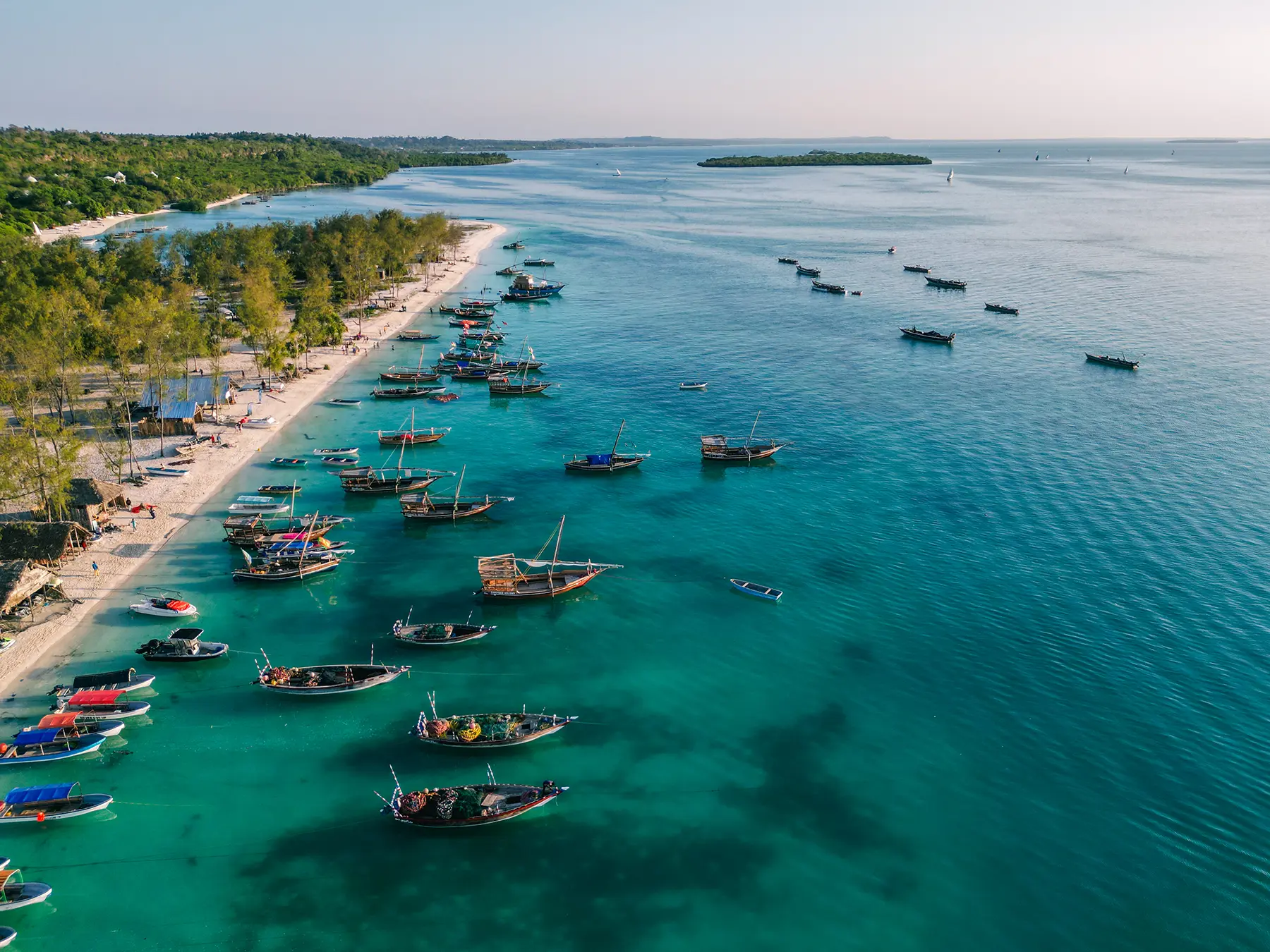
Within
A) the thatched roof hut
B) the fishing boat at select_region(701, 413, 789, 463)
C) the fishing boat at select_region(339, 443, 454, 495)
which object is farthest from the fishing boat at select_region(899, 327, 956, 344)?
the thatched roof hut

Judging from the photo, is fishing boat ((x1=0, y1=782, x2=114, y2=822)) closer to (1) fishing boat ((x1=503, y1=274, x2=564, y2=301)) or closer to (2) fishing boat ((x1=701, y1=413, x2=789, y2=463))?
(2) fishing boat ((x1=701, y1=413, x2=789, y2=463))

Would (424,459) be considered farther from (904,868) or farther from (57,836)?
(904,868)

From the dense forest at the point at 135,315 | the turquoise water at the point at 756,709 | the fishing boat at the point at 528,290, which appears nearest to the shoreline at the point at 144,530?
the turquoise water at the point at 756,709

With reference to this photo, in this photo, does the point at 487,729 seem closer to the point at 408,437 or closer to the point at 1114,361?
the point at 408,437

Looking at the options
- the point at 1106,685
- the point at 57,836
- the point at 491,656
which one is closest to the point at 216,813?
the point at 57,836

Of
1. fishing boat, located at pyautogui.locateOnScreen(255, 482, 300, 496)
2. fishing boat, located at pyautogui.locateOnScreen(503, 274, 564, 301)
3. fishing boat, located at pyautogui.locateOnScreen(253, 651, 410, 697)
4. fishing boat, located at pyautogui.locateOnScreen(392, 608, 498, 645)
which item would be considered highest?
fishing boat, located at pyautogui.locateOnScreen(503, 274, 564, 301)

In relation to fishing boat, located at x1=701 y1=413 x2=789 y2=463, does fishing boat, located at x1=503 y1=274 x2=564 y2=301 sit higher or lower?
higher

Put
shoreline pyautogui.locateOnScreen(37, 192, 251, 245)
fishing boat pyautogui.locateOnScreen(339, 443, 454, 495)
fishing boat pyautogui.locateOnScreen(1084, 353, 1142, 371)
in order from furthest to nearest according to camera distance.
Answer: shoreline pyautogui.locateOnScreen(37, 192, 251, 245)
fishing boat pyautogui.locateOnScreen(1084, 353, 1142, 371)
fishing boat pyautogui.locateOnScreen(339, 443, 454, 495)
